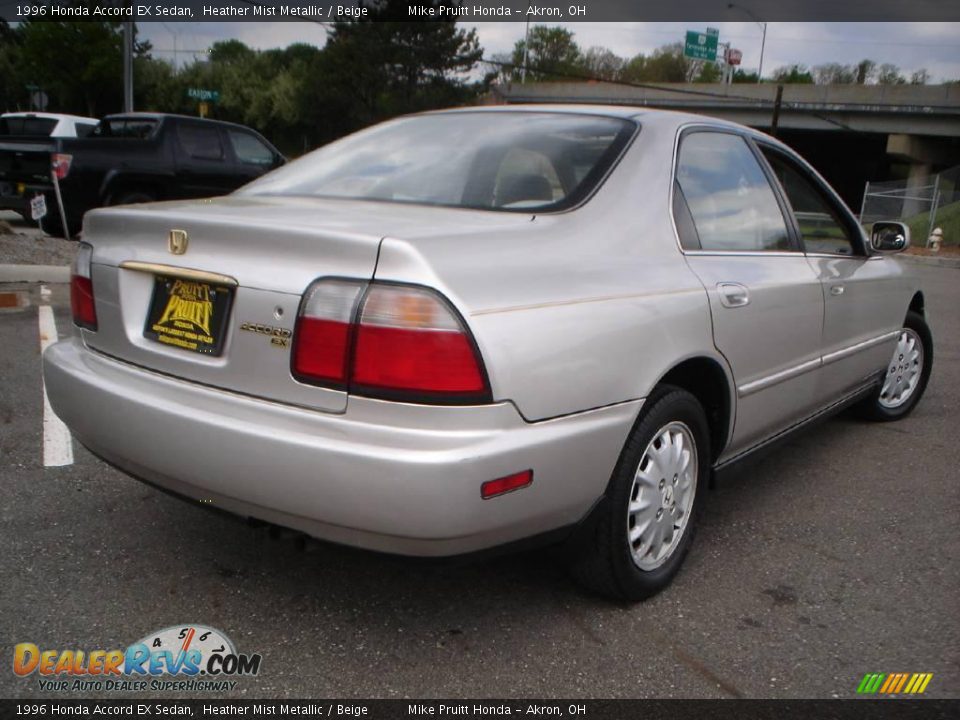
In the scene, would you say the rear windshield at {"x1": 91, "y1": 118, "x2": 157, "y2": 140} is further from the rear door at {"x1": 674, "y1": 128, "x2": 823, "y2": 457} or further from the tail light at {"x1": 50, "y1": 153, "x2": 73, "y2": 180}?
the rear door at {"x1": 674, "y1": 128, "x2": 823, "y2": 457}

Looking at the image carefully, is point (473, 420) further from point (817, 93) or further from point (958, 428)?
point (817, 93)

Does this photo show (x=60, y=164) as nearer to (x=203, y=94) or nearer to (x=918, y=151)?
(x=203, y=94)

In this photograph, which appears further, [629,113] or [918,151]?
[918,151]

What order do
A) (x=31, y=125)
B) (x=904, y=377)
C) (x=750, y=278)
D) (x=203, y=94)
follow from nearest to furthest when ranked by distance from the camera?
(x=750, y=278) < (x=904, y=377) < (x=31, y=125) < (x=203, y=94)

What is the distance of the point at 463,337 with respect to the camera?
6.64 ft

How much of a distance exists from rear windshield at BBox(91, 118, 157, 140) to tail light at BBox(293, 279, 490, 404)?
32.7 feet

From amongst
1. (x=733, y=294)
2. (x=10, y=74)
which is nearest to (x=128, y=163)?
(x=733, y=294)

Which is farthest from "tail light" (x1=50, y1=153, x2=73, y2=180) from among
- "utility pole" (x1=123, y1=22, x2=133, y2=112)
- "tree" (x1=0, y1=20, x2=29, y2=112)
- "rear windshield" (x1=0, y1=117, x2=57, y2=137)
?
"tree" (x1=0, y1=20, x2=29, y2=112)

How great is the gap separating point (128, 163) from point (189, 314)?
358 inches

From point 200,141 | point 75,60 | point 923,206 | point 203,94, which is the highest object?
point 75,60

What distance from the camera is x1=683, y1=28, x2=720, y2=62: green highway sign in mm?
47625

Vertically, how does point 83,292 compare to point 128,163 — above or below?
below
